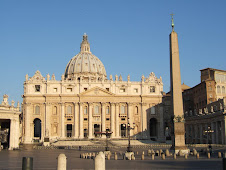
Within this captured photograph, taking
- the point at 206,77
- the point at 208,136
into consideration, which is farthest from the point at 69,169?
the point at 206,77

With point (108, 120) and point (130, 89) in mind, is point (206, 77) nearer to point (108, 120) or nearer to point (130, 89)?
point (130, 89)

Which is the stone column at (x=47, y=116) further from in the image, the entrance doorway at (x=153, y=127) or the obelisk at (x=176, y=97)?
the obelisk at (x=176, y=97)

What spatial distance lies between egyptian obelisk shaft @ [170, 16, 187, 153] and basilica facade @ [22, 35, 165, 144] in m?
54.6

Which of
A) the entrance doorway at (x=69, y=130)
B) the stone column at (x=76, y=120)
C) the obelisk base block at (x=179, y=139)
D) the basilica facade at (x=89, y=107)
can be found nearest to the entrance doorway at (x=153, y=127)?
the basilica facade at (x=89, y=107)

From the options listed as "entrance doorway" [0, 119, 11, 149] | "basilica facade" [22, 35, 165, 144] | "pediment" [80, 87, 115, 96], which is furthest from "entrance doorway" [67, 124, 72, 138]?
"entrance doorway" [0, 119, 11, 149]

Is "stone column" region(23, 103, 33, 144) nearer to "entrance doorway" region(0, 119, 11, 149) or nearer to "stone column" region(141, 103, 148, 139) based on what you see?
"stone column" region(141, 103, 148, 139)

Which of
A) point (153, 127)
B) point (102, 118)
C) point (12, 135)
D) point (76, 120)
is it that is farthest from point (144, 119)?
point (12, 135)

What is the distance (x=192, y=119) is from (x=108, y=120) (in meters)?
26.2

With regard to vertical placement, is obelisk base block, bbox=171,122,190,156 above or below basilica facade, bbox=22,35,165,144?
below

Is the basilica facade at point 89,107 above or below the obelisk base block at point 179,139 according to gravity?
above

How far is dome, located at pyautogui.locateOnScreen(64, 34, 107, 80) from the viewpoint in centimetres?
11381

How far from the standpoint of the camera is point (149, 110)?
285ft

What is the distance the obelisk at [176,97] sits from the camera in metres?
27.9

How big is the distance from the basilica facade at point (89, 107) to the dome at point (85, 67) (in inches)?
1022
